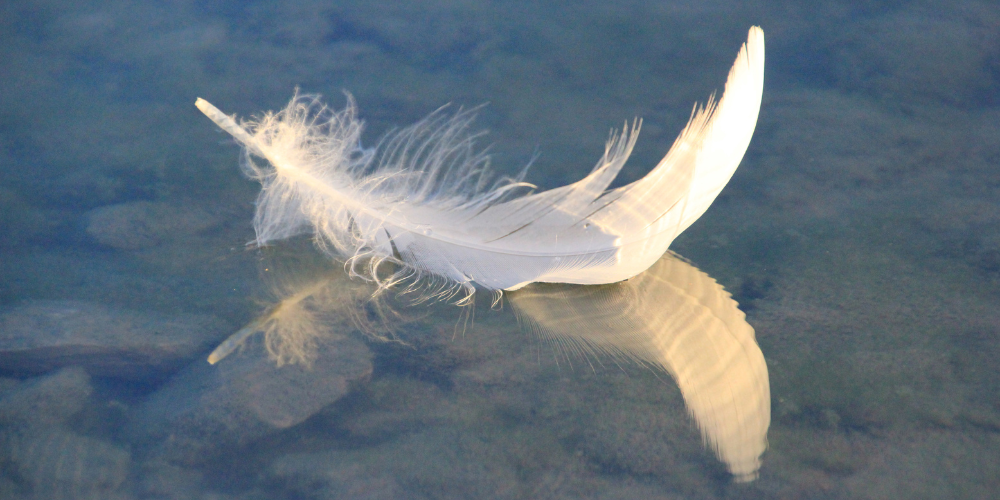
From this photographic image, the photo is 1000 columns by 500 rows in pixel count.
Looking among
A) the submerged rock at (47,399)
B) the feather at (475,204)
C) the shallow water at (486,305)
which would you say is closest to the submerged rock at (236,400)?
the shallow water at (486,305)

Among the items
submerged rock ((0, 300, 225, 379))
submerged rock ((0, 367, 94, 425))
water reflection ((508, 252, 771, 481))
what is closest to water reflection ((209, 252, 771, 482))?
water reflection ((508, 252, 771, 481))

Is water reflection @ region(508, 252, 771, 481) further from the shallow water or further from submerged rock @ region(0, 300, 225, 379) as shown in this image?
submerged rock @ region(0, 300, 225, 379)

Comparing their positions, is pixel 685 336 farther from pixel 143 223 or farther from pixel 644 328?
pixel 143 223

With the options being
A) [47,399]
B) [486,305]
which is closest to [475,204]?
[486,305]

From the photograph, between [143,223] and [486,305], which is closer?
[486,305]

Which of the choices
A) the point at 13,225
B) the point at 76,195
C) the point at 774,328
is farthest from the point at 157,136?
the point at 774,328
